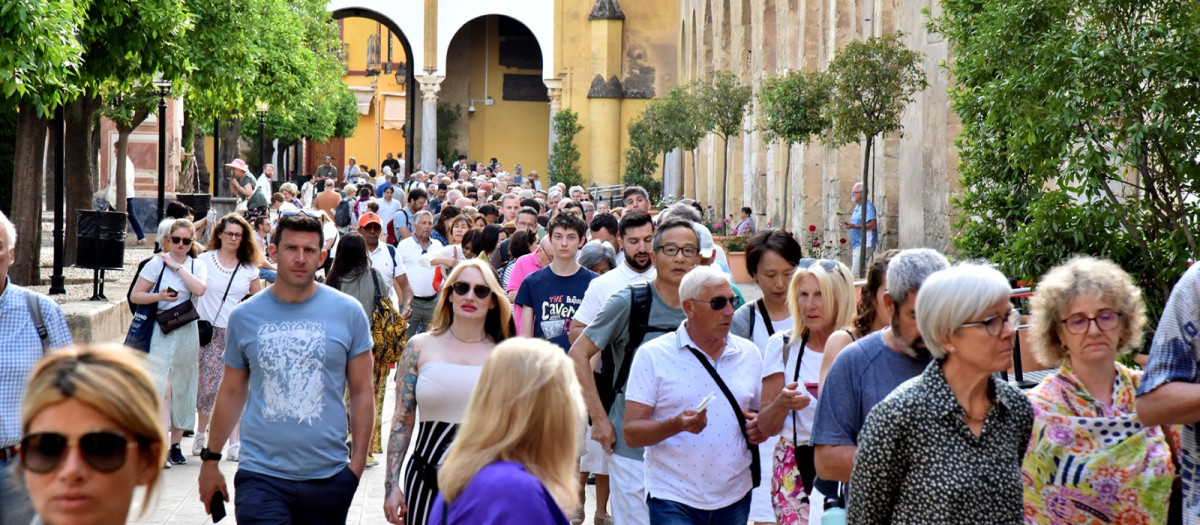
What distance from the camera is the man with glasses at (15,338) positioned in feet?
16.5

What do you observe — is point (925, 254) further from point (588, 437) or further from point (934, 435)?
point (588, 437)

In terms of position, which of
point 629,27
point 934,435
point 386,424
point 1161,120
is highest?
point 629,27

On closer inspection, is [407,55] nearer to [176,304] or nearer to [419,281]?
[419,281]

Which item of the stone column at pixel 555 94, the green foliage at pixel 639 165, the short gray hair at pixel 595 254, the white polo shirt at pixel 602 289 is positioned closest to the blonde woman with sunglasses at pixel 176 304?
the short gray hair at pixel 595 254

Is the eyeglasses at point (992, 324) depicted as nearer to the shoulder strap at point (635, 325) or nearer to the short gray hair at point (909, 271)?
the short gray hair at point (909, 271)

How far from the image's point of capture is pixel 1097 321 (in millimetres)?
4293

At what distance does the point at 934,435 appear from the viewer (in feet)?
11.9

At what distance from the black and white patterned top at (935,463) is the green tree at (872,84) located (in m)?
15.4

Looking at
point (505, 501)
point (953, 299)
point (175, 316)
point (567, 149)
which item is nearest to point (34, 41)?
point (175, 316)

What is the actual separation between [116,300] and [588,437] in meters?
8.40

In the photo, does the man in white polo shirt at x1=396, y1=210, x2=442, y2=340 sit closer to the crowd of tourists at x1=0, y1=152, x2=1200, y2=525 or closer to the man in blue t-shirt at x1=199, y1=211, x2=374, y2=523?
the crowd of tourists at x1=0, y1=152, x2=1200, y2=525

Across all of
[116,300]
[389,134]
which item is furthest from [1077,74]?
[389,134]

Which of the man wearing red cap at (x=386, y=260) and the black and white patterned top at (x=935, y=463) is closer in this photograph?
the black and white patterned top at (x=935, y=463)

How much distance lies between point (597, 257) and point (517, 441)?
665 centimetres
